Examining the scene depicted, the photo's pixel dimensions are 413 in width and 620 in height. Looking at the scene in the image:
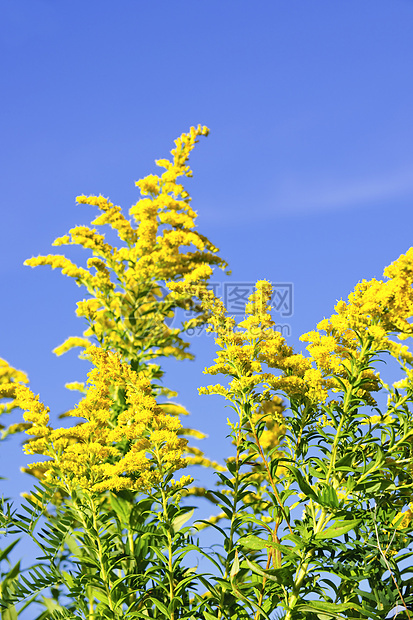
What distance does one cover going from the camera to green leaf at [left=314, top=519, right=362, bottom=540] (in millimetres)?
3223

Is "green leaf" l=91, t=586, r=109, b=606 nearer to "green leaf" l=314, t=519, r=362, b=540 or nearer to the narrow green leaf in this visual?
the narrow green leaf

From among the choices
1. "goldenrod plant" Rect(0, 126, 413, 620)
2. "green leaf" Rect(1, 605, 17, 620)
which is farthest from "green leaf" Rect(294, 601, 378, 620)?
"green leaf" Rect(1, 605, 17, 620)

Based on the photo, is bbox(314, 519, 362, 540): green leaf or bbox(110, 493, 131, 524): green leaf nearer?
bbox(314, 519, 362, 540): green leaf

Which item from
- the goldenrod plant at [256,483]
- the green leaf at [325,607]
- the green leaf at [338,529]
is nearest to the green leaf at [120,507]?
the goldenrod plant at [256,483]

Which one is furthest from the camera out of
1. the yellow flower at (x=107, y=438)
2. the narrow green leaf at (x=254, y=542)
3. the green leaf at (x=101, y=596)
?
the green leaf at (x=101, y=596)

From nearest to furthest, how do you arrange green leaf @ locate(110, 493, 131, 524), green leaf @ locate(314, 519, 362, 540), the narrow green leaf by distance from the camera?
1. green leaf @ locate(314, 519, 362, 540)
2. the narrow green leaf
3. green leaf @ locate(110, 493, 131, 524)

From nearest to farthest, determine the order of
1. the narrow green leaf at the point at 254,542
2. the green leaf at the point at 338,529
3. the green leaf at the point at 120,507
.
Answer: the green leaf at the point at 338,529 < the narrow green leaf at the point at 254,542 < the green leaf at the point at 120,507

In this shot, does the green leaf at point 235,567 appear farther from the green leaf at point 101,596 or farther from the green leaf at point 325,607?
the green leaf at point 101,596

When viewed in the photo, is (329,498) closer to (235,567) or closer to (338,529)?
(338,529)

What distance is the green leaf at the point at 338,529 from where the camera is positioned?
10.6ft

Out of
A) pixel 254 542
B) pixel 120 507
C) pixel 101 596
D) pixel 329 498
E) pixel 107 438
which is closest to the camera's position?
pixel 329 498

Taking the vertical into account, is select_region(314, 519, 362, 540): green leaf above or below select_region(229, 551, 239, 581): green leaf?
above

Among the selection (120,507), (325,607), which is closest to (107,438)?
(120,507)

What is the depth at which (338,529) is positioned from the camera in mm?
3244
